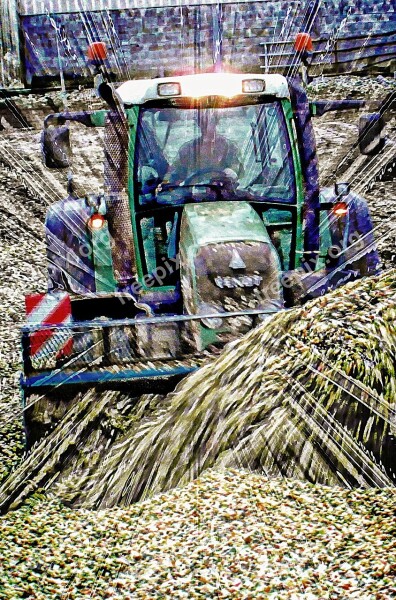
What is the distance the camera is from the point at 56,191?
9.30m

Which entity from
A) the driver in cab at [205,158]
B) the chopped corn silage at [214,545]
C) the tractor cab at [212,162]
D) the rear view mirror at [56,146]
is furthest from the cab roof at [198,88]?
the chopped corn silage at [214,545]

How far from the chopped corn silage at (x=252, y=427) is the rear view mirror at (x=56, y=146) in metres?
1.55

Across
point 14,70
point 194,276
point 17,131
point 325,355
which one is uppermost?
point 14,70

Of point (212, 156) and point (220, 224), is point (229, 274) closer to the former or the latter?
point (220, 224)

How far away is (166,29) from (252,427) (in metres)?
11.1

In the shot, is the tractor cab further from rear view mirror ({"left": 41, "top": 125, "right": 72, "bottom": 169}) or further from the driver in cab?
rear view mirror ({"left": 41, "top": 125, "right": 72, "bottom": 169})

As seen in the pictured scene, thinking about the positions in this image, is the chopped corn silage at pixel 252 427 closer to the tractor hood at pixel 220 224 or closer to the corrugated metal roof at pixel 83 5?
the tractor hood at pixel 220 224

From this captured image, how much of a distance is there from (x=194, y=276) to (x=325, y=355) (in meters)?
0.79

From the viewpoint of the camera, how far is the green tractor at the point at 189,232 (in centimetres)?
405

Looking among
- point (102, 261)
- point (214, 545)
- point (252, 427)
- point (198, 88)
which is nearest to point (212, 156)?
point (198, 88)

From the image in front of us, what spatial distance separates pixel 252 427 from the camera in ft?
12.4

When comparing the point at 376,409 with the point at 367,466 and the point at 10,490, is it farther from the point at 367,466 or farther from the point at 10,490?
the point at 10,490

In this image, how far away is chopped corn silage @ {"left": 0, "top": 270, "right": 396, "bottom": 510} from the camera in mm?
3742


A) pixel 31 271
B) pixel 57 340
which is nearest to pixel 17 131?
pixel 31 271
